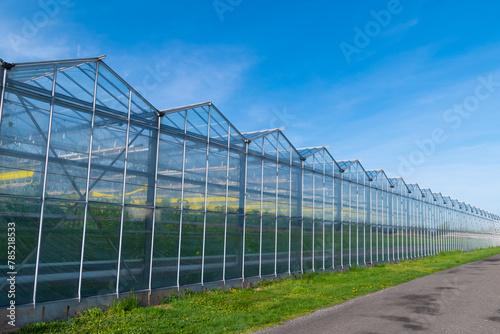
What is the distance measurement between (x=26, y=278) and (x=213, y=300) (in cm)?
600

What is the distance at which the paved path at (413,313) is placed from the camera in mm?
10227

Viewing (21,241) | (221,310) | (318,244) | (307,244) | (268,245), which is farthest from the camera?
(318,244)

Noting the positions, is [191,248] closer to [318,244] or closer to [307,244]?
[307,244]

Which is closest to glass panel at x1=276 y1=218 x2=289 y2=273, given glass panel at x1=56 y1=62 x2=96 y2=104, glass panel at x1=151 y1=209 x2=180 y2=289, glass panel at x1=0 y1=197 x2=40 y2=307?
glass panel at x1=151 y1=209 x2=180 y2=289

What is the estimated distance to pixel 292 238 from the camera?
20062 mm

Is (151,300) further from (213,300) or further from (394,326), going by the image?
(394,326)

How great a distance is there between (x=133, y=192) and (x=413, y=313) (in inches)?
371

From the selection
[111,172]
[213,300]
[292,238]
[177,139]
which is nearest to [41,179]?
[111,172]

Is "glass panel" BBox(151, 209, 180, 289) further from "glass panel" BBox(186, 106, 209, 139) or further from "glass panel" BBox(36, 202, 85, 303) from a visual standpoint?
"glass panel" BBox(186, 106, 209, 139)

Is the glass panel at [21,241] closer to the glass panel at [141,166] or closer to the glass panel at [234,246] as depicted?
the glass panel at [141,166]

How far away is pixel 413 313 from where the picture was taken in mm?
12117

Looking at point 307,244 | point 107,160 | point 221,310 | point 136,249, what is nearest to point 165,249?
point 136,249

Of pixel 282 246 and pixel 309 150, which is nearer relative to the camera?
pixel 282 246

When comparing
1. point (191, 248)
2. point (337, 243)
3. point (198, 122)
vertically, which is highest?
point (198, 122)
